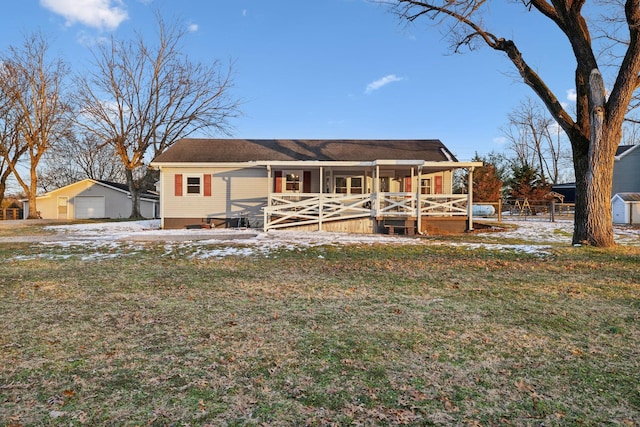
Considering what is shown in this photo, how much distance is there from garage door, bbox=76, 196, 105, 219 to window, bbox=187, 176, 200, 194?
65.9 ft

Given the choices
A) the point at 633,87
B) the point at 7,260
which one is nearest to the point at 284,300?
the point at 7,260

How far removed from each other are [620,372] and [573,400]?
761mm

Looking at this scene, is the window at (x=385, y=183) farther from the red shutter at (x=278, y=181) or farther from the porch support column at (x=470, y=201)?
the red shutter at (x=278, y=181)

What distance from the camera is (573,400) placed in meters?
2.54

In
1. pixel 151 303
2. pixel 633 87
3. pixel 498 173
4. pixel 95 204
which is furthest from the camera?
pixel 498 173

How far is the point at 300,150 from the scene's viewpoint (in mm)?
17797

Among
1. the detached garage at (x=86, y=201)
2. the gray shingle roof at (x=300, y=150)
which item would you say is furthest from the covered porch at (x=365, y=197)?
the detached garage at (x=86, y=201)

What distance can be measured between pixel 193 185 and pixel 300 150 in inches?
199

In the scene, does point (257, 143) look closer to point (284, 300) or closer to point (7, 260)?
point (7, 260)

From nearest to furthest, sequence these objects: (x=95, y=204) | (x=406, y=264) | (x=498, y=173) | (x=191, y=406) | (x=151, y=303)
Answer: (x=191, y=406), (x=151, y=303), (x=406, y=264), (x=95, y=204), (x=498, y=173)

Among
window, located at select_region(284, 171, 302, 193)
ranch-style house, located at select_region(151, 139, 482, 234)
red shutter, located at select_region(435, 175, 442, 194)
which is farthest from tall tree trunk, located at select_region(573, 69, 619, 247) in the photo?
window, located at select_region(284, 171, 302, 193)

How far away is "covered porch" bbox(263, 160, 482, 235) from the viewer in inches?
576

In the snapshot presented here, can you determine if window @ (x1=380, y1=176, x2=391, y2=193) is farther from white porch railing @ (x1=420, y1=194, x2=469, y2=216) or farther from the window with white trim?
the window with white trim

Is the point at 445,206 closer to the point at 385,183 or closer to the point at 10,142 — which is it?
the point at 385,183
